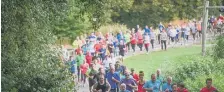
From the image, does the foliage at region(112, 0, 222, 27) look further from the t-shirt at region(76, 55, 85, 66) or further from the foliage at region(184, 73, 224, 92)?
the foliage at region(184, 73, 224, 92)

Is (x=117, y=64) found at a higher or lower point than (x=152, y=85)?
higher

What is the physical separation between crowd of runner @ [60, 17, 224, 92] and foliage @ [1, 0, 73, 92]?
1.82 m

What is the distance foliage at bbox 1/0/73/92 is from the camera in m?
16.2

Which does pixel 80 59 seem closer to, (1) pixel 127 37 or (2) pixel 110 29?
(1) pixel 127 37

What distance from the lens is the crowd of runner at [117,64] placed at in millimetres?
18672

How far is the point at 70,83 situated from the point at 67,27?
24434mm

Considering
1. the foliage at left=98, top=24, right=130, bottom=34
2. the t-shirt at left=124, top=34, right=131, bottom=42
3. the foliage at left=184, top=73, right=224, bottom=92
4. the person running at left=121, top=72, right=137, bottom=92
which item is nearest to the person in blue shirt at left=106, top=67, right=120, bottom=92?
the person running at left=121, top=72, right=137, bottom=92

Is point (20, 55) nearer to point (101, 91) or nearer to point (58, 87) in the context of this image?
point (58, 87)

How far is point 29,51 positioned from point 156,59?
18897mm

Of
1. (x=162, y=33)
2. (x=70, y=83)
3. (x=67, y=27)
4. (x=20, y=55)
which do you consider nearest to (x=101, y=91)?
(x=70, y=83)

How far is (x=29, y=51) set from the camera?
56.2 ft

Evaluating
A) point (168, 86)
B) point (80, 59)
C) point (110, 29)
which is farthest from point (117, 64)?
point (110, 29)

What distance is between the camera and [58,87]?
663 inches

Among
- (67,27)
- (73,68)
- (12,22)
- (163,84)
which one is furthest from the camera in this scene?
(67,27)
